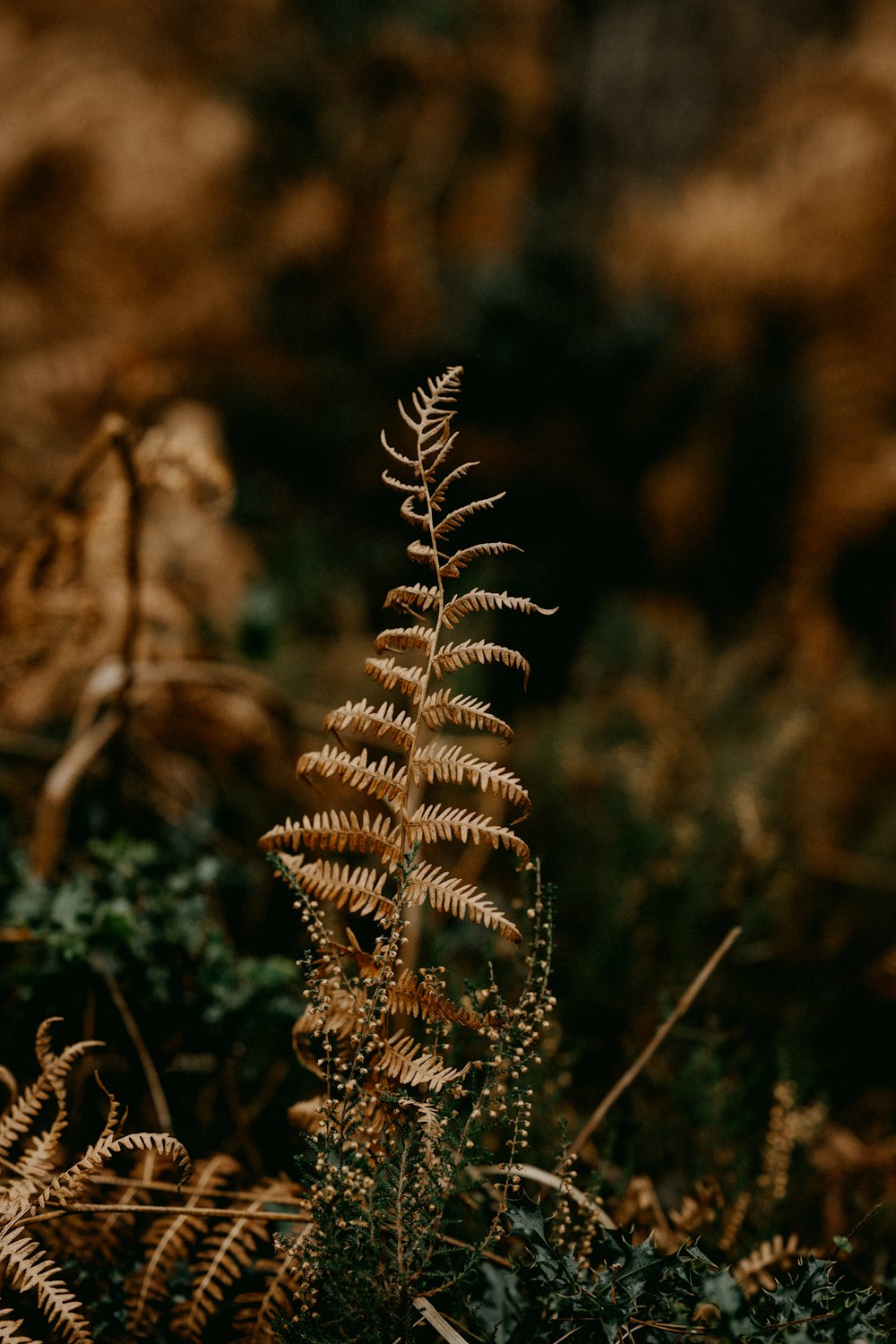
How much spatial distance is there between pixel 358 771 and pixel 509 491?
2469 millimetres

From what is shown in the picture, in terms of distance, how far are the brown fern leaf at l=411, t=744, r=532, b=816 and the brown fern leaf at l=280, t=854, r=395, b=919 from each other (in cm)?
11

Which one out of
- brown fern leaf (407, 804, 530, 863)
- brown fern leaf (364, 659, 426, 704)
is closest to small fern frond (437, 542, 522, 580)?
brown fern leaf (364, 659, 426, 704)

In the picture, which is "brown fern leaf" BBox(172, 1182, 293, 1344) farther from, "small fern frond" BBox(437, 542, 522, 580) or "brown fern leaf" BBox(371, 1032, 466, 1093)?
"small fern frond" BBox(437, 542, 522, 580)

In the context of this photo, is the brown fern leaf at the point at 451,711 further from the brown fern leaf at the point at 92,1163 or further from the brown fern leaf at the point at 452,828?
the brown fern leaf at the point at 92,1163

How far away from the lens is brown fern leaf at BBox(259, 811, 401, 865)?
2.66ft

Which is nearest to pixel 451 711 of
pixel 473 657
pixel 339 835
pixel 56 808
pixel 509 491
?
pixel 473 657

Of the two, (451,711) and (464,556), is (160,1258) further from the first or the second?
(464,556)

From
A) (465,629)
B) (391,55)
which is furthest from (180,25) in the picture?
(465,629)

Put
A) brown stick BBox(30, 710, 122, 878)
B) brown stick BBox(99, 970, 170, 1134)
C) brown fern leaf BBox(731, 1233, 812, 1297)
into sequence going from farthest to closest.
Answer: brown stick BBox(30, 710, 122, 878)
brown stick BBox(99, 970, 170, 1134)
brown fern leaf BBox(731, 1233, 812, 1297)

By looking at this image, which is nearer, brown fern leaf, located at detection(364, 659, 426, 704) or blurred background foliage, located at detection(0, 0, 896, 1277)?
brown fern leaf, located at detection(364, 659, 426, 704)

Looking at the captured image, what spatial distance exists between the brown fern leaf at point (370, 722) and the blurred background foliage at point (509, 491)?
2.02 feet

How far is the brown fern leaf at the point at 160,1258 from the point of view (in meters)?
0.94

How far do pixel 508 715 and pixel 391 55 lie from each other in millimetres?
3561

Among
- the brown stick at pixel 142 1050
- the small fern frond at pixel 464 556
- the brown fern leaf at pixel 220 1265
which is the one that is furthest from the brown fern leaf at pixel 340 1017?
the small fern frond at pixel 464 556
